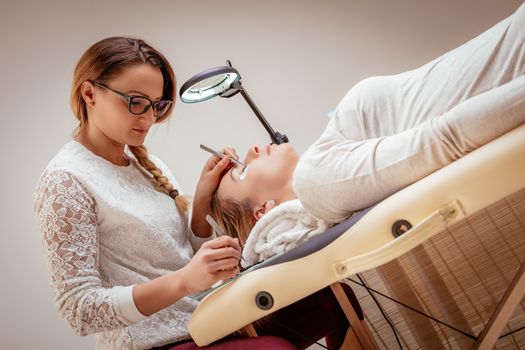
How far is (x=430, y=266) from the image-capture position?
1.18 meters

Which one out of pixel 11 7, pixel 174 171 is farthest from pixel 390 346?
pixel 11 7

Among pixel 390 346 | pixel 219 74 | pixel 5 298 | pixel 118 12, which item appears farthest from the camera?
pixel 118 12

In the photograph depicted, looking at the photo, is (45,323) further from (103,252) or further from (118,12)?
(118,12)

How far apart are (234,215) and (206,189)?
117 millimetres

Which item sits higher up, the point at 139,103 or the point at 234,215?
the point at 139,103

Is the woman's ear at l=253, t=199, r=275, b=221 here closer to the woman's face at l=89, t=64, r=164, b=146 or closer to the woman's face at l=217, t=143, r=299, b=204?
the woman's face at l=217, t=143, r=299, b=204

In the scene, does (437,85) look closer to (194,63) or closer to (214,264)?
(214,264)

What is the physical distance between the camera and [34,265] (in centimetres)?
224

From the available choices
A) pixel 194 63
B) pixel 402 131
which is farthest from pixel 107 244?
pixel 194 63

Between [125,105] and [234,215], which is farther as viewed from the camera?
[234,215]

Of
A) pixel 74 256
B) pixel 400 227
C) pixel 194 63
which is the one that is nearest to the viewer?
pixel 400 227

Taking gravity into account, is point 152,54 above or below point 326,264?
above

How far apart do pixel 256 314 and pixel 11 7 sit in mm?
1857

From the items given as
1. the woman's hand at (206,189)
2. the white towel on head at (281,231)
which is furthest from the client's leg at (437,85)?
the woman's hand at (206,189)
